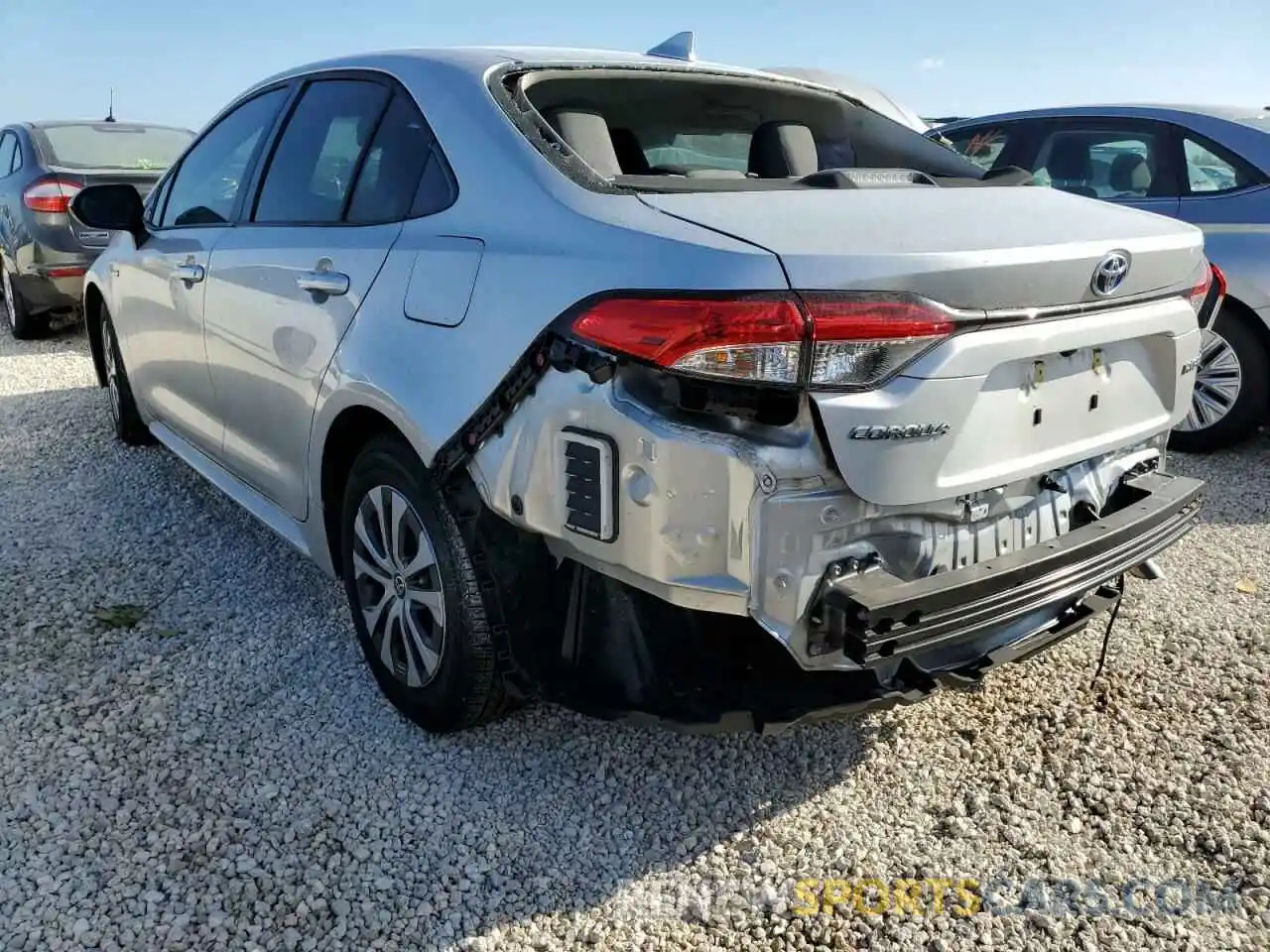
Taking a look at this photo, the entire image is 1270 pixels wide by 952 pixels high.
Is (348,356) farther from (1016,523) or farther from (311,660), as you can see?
(1016,523)

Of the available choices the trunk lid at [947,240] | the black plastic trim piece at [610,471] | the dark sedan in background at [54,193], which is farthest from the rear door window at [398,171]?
the dark sedan in background at [54,193]

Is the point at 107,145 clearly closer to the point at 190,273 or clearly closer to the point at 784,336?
the point at 190,273

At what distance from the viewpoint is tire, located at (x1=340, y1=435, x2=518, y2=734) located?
2.46m

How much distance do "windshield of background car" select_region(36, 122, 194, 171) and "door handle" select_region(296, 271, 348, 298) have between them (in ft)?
18.5

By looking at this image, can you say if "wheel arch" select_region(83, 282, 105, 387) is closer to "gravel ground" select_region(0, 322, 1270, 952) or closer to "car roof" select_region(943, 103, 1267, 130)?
"gravel ground" select_region(0, 322, 1270, 952)

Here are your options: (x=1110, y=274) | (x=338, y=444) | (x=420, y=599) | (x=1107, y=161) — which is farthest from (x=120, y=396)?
(x=1107, y=161)

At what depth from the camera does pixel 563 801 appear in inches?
101

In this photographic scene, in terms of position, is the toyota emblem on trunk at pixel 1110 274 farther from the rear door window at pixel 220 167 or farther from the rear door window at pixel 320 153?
the rear door window at pixel 220 167

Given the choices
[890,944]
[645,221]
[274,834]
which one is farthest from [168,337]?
[890,944]

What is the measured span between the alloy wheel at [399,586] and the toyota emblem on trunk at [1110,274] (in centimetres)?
161

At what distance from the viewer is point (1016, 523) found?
7.38 feet

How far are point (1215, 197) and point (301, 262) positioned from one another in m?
4.54

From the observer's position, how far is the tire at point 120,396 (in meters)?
4.96

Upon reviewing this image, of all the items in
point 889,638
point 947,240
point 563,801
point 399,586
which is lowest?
point 563,801
